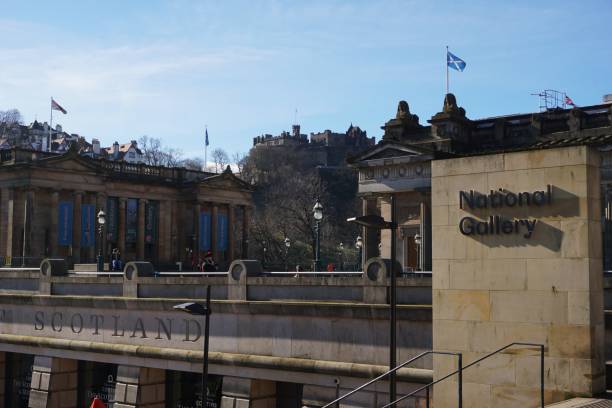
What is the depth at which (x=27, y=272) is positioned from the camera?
3697 centimetres

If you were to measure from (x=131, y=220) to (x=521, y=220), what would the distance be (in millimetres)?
58262

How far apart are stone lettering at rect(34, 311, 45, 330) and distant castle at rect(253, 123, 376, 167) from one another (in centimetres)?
14687

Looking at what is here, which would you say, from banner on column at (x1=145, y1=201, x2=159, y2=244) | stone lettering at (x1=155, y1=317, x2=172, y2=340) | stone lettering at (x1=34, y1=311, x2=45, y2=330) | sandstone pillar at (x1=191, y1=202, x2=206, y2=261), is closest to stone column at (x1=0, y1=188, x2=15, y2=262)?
banner on column at (x1=145, y1=201, x2=159, y2=244)

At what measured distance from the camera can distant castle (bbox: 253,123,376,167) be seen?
18650cm

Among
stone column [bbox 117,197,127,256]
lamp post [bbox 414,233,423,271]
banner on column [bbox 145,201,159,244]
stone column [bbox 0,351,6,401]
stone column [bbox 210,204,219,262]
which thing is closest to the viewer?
stone column [bbox 0,351,6,401]

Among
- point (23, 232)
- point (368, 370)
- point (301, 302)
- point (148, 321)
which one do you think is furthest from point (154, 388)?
point (23, 232)

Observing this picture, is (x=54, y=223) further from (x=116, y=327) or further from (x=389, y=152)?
(x=116, y=327)

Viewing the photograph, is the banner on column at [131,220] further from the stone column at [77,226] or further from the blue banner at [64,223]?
the blue banner at [64,223]

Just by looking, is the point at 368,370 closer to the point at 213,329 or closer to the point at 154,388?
the point at 213,329

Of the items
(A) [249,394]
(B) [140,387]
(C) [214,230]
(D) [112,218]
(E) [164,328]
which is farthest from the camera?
(C) [214,230]

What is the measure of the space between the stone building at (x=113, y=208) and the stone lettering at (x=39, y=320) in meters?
25.3

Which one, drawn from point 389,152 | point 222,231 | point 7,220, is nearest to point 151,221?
point 222,231

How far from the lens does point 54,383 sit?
111ft

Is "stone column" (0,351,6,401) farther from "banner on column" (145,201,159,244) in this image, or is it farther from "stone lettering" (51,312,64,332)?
"banner on column" (145,201,159,244)
